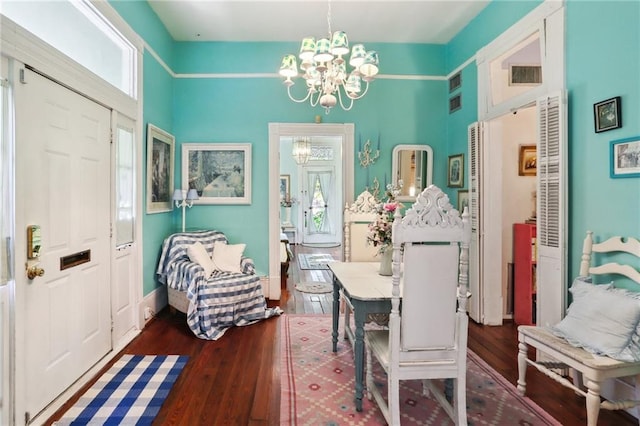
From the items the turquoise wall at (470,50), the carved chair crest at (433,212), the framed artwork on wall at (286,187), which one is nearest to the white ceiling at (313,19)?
the turquoise wall at (470,50)

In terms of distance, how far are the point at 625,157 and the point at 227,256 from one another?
382cm

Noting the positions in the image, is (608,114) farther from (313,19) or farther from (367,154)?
(313,19)

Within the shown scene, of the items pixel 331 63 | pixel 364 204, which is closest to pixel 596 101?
pixel 331 63

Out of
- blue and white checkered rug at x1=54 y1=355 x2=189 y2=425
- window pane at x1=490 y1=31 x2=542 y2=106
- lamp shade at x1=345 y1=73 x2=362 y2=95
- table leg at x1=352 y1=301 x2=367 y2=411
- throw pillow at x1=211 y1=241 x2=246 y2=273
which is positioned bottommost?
blue and white checkered rug at x1=54 y1=355 x2=189 y2=425

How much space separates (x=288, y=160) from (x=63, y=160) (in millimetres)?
8076

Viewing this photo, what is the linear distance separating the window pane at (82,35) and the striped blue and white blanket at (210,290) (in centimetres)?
178

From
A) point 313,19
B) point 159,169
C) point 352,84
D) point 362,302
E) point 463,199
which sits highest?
point 313,19

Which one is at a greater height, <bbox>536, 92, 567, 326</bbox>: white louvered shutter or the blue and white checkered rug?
<bbox>536, 92, 567, 326</bbox>: white louvered shutter

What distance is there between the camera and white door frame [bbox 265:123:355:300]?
4789 millimetres

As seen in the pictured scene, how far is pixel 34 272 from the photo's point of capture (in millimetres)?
2094

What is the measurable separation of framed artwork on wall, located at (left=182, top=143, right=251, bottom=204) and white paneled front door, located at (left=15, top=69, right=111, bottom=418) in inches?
67.5

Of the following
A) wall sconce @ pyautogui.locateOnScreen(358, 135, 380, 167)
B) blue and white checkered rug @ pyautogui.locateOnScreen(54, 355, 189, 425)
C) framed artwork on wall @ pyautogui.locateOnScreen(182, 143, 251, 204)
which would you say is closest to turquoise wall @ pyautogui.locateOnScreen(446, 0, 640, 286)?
wall sconce @ pyautogui.locateOnScreen(358, 135, 380, 167)

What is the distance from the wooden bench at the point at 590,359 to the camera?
1.91m

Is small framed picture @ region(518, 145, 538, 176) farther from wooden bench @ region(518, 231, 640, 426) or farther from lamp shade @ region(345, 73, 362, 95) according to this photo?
lamp shade @ region(345, 73, 362, 95)
